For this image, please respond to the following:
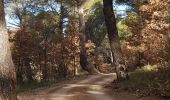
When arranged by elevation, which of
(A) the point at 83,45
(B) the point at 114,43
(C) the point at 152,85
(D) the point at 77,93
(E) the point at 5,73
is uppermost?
(A) the point at 83,45

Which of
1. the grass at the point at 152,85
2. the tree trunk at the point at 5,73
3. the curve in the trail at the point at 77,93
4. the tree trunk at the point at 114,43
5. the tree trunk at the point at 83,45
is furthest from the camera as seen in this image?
the tree trunk at the point at 83,45

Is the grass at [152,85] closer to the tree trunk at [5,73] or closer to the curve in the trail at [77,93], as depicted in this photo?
the curve in the trail at [77,93]

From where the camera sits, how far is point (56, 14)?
50188 mm

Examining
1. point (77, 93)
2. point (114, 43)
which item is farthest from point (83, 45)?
point (77, 93)

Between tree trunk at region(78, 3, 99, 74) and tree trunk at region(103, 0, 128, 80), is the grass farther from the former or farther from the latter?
tree trunk at region(78, 3, 99, 74)

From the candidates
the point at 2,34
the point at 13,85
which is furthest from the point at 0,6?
the point at 13,85

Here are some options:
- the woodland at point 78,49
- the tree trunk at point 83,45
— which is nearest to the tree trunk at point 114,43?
the woodland at point 78,49

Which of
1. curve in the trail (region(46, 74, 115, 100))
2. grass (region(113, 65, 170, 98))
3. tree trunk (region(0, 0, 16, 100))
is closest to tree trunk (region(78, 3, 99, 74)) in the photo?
curve in the trail (region(46, 74, 115, 100))

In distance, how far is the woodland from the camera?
730 inches

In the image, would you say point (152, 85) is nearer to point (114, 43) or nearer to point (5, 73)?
point (114, 43)

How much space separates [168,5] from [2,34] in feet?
80.1

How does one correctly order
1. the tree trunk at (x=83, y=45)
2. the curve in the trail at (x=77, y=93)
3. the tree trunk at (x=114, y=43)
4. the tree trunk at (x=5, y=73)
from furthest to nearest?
the tree trunk at (x=83, y=45) < the tree trunk at (x=114, y=43) < the curve in the trail at (x=77, y=93) < the tree trunk at (x=5, y=73)

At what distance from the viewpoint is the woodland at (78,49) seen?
18.5m

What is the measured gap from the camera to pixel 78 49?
4425cm
